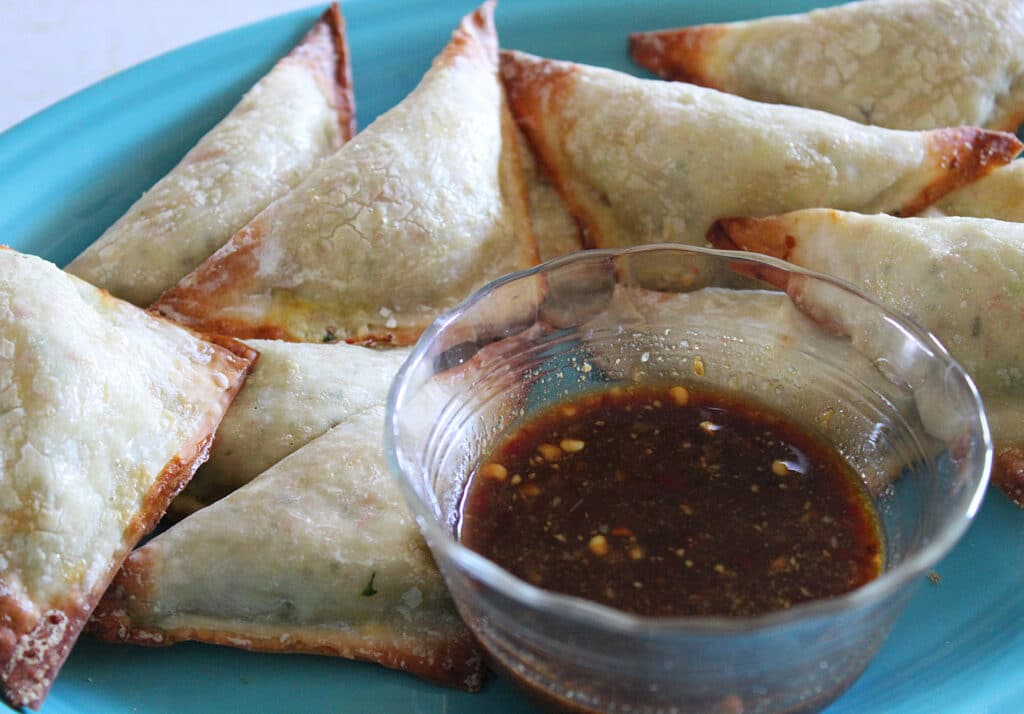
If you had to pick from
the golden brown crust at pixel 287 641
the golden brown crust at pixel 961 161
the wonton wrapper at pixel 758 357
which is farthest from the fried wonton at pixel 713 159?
the golden brown crust at pixel 287 641

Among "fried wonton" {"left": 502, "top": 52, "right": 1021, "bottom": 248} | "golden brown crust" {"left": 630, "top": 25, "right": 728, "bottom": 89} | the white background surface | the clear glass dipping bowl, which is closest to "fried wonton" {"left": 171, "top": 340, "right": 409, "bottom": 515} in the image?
the clear glass dipping bowl

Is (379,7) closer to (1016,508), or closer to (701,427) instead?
(701,427)

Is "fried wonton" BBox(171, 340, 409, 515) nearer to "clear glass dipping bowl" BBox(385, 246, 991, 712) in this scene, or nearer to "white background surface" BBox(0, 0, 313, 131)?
Result: "clear glass dipping bowl" BBox(385, 246, 991, 712)

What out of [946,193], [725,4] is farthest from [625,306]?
[725,4]

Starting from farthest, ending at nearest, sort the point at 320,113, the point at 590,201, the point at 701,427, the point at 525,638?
the point at 320,113, the point at 590,201, the point at 701,427, the point at 525,638

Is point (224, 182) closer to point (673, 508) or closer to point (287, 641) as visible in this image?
point (287, 641)
